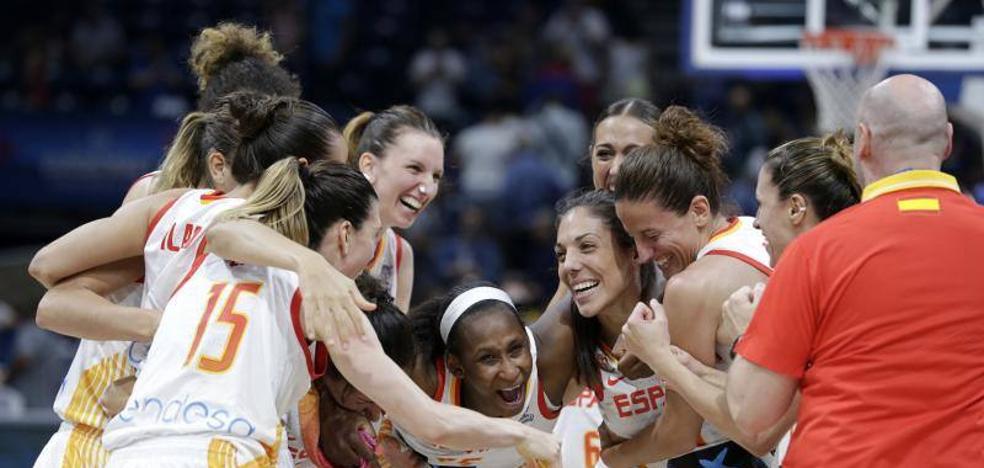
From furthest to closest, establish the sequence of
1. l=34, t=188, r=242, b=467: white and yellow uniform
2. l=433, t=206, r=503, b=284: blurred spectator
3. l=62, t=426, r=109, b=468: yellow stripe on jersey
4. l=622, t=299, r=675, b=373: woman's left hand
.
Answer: l=433, t=206, r=503, b=284: blurred spectator → l=62, t=426, r=109, b=468: yellow stripe on jersey → l=34, t=188, r=242, b=467: white and yellow uniform → l=622, t=299, r=675, b=373: woman's left hand

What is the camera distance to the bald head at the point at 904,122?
349cm

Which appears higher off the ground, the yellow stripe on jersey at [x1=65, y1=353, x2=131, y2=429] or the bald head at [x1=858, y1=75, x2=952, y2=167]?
the bald head at [x1=858, y1=75, x2=952, y2=167]

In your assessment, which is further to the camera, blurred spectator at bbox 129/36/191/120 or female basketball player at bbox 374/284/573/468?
blurred spectator at bbox 129/36/191/120

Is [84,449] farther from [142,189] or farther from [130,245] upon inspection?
[142,189]

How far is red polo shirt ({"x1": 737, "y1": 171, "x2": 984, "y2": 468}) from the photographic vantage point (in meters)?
3.36

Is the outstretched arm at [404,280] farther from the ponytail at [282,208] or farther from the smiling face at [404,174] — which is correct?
the ponytail at [282,208]

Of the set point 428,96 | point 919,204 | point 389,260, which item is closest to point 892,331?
point 919,204

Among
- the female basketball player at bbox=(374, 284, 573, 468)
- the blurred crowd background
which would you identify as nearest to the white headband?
the female basketball player at bbox=(374, 284, 573, 468)

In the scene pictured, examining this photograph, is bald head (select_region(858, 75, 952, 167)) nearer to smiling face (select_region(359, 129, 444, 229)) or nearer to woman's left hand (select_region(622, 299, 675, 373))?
woman's left hand (select_region(622, 299, 675, 373))

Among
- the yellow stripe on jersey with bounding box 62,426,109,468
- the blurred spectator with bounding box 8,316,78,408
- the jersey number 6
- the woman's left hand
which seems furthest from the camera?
the blurred spectator with bounding box 8,316,78,408

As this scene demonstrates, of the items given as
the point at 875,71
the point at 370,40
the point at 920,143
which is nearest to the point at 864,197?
the point at 920,143

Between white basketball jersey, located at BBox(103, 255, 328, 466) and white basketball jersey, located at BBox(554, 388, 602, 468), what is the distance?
6.72ft

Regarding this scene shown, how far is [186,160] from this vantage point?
15.3 ft

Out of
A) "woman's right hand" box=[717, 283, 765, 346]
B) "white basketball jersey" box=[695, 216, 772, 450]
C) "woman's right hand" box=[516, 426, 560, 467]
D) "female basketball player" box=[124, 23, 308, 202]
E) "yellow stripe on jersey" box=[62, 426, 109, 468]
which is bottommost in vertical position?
"yellow stripe on jersey" box=[62, 426, 109, 468]
